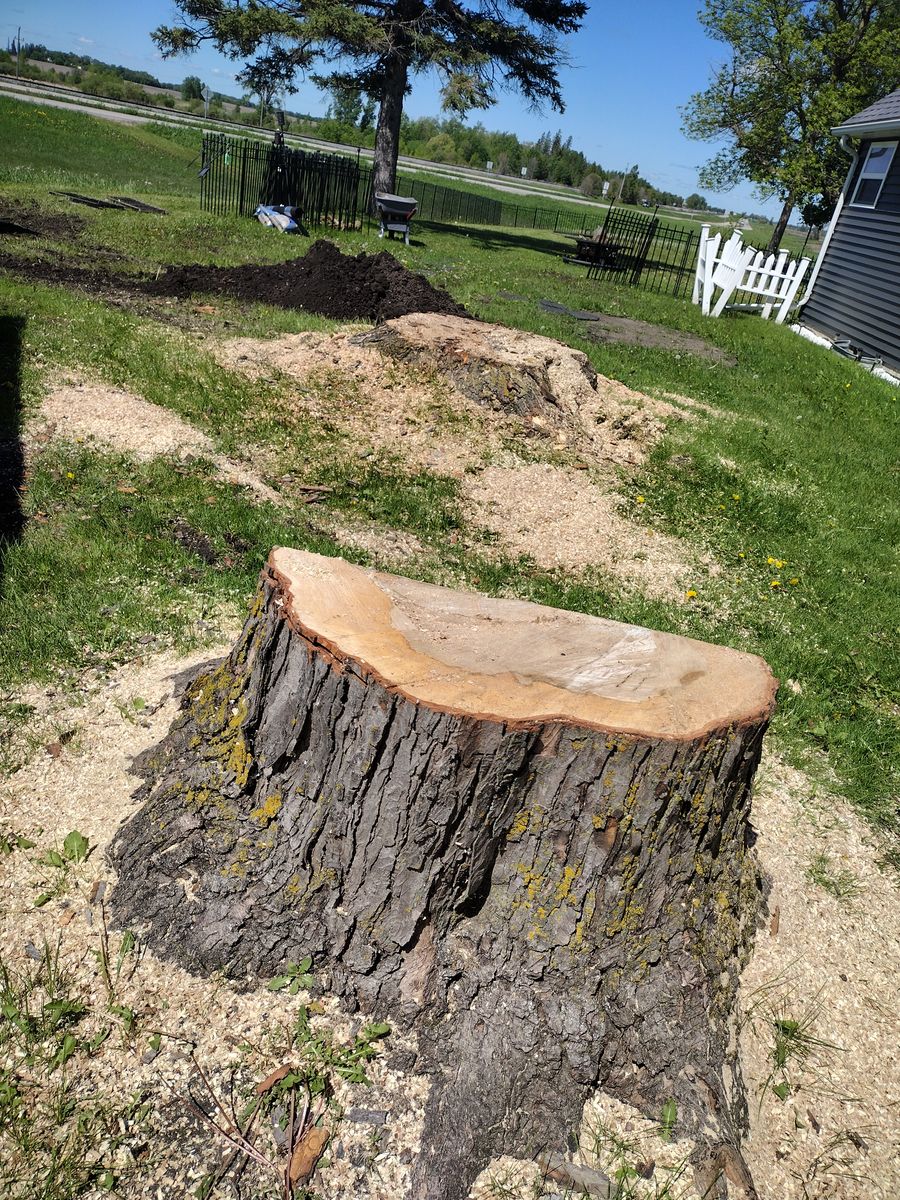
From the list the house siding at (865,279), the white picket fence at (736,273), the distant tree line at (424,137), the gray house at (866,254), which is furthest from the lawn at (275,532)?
the distant tree line at (424,137)

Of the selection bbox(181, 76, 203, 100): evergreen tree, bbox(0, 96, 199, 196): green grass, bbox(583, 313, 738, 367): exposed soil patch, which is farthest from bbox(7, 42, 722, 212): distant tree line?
bbox(583, 313, 738, 367): exposed soil patch

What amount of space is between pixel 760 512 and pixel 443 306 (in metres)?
5.02

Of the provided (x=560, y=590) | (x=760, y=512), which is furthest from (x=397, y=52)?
(x=560, y=590)

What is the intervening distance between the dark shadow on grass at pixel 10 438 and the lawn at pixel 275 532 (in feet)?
0.08

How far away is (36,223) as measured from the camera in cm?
1312

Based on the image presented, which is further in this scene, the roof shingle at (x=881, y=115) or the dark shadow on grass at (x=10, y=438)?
the roof shingle at (x=881, y=115)

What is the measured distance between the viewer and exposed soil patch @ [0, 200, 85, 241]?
12.3m

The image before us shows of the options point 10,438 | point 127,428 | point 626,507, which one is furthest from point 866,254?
point 10,438

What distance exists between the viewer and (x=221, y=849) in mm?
2705

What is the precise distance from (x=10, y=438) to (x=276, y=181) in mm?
14637

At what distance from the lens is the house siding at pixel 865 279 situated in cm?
1425

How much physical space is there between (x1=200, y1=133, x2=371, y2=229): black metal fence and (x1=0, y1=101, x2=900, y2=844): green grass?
6379mm

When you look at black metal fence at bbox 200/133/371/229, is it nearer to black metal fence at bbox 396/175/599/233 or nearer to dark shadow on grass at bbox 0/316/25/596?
black metal fence at bbox 396/175/599/233

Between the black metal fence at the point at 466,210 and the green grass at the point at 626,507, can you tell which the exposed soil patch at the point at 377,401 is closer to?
the green grass at the point at 626,507
